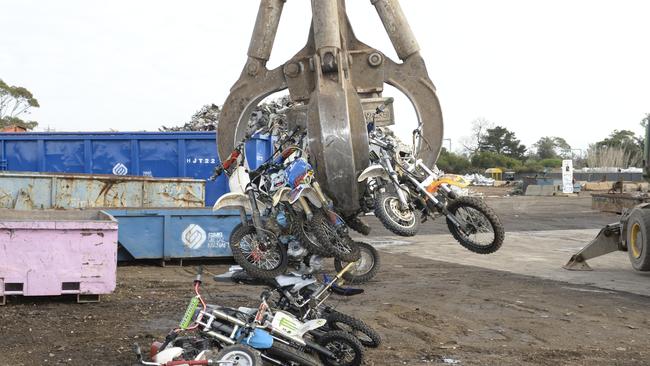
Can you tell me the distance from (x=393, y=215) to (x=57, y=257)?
499 cm

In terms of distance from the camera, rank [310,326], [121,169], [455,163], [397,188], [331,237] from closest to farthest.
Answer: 1. [310,326]
2. [331,237]
3. [397,188]
4. [121,169]
5. [455,163]

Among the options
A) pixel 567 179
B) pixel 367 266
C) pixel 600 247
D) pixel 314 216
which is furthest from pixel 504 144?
pixel 314 216

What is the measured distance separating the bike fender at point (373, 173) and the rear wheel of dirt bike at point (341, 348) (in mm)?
1455

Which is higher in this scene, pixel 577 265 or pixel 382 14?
pixel 382 14

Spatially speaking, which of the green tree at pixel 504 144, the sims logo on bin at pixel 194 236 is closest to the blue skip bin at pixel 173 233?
the sims logo on bin at pixel 194 236

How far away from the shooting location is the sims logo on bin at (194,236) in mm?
12898

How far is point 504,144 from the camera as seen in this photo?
9062cm

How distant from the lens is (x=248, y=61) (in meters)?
7.16

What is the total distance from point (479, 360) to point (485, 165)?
75479mm

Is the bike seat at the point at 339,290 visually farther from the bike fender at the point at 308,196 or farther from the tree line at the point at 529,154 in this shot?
the tree line at the point at 529,154

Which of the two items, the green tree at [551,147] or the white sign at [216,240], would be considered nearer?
the white sign at [216,240]

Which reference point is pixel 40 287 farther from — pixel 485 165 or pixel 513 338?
pixel 485 165

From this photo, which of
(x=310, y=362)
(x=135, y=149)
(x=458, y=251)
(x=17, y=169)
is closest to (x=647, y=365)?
(x=310, y=362)

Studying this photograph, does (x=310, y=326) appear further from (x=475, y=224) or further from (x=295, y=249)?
(x=475, y=224)
